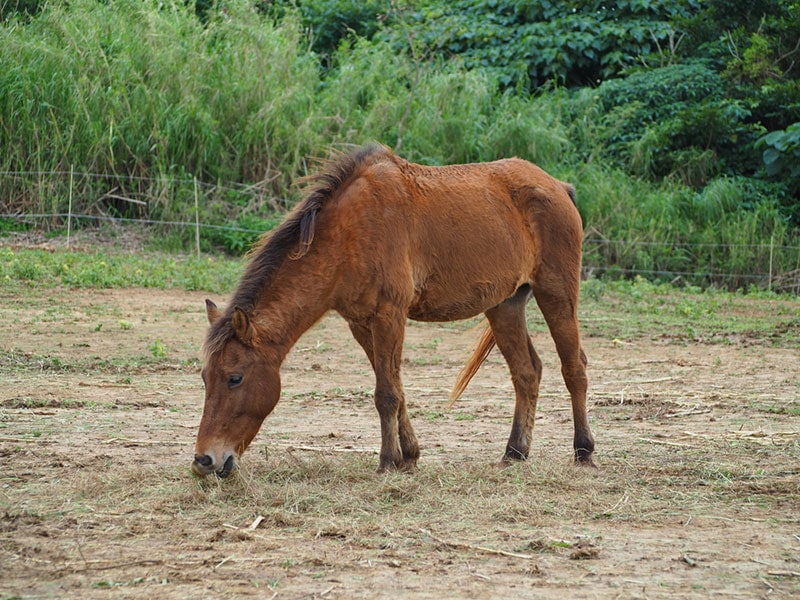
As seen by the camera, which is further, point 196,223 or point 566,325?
point 196,223

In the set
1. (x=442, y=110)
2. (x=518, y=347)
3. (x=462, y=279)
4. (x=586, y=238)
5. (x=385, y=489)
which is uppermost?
(x=442, y=110)

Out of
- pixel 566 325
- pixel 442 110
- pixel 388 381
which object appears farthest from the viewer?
pixel 442 110

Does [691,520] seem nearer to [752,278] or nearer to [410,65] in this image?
[752,278]

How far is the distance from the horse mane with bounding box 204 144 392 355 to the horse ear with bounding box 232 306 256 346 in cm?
7

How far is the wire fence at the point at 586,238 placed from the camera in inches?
574

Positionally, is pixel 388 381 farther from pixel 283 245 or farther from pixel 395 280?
pixel 283 245

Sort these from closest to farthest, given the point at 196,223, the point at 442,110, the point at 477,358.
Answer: the point at 477,358, the point at 196,223, the point at 442,110

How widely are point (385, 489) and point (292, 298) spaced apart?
1221 millimetres

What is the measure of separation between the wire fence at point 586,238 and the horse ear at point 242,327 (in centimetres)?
905

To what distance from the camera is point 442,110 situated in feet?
58.7

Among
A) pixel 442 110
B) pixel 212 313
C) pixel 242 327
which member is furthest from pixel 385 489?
pixel 442 110

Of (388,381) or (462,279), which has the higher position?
(462,279)

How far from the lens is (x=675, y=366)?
9.97 metres

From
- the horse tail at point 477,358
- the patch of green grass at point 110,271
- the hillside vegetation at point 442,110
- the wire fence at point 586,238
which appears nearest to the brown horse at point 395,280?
the horse tail at point 477,358
